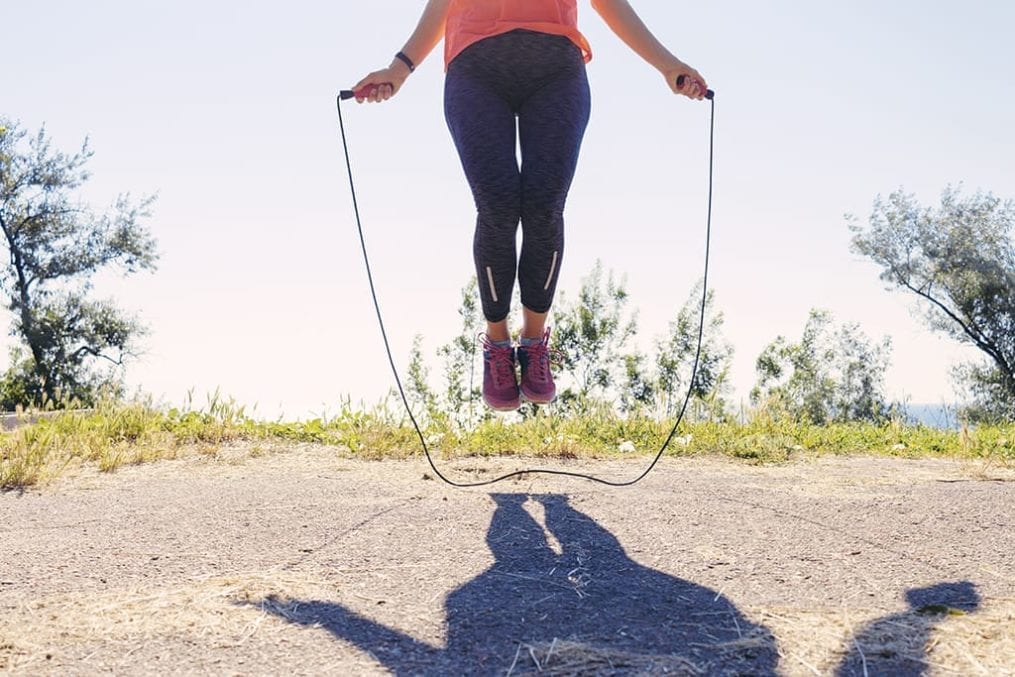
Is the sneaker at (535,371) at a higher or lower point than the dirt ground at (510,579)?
higher

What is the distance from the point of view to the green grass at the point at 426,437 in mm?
5105

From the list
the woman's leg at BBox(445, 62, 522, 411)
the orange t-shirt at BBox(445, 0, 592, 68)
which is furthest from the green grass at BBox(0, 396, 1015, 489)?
the orange t-shirt at BBox(445, 0, 592, 68)

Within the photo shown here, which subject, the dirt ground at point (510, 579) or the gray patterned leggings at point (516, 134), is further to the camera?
the gray patterned leggings at point (516, 134)

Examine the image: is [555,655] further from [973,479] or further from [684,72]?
[973,479]

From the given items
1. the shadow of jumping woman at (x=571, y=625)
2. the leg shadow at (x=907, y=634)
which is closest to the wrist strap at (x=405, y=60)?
the shadow of jumping woman at (x=571, y=625)

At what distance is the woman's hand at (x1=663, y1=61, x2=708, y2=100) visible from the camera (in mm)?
3738

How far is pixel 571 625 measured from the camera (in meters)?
2.20

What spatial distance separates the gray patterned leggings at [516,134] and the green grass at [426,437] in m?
1.80

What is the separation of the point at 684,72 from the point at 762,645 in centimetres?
250

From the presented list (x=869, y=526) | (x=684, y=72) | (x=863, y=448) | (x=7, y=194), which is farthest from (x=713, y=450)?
(x=7, y=194)

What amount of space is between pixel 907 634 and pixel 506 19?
2.68 m

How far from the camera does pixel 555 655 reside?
78.7 inches

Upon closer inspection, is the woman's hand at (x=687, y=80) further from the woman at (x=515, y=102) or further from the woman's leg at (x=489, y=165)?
the woman's leg at (x=489, y=165)

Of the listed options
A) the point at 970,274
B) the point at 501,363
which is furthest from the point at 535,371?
the point at 970,274
